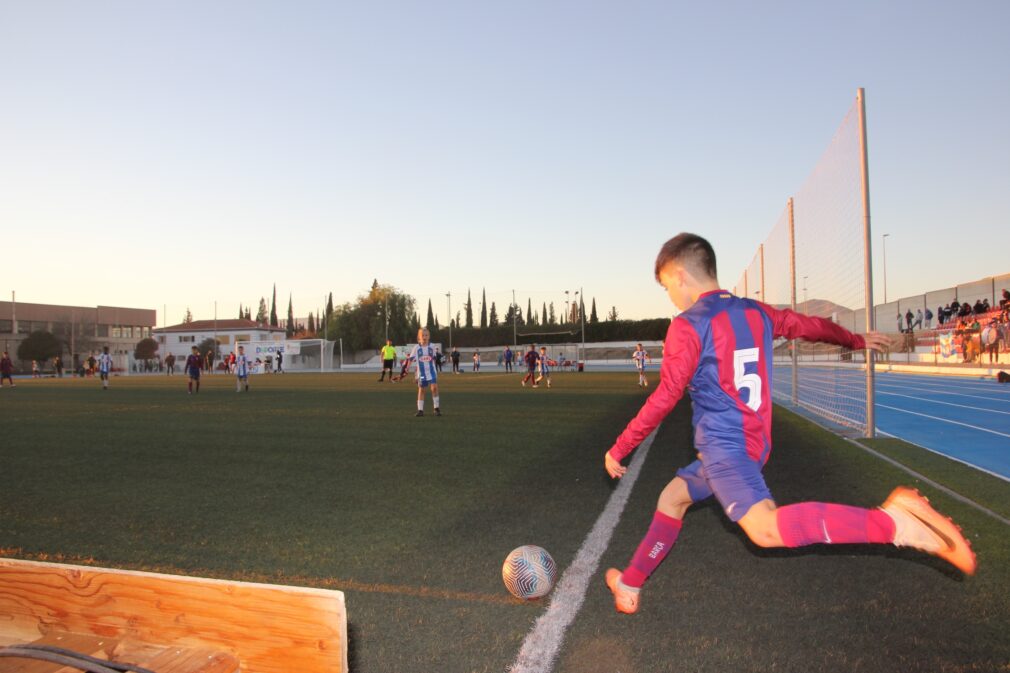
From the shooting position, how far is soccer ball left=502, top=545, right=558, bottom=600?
3.53 meters

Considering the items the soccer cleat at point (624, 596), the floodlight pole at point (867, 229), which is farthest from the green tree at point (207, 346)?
the soccer cleat at point (624, 596)

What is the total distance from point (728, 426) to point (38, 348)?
266 feet

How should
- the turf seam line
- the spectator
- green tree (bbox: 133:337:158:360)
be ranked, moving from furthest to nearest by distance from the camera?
green tree (bbox: 133:337:158:360)
the spectator
the turf seam line

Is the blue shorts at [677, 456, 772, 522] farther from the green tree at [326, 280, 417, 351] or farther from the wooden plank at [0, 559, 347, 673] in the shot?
the green tree at [326, 280, 417, 351]

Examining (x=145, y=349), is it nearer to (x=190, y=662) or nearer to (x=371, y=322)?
(x=371, y=322)

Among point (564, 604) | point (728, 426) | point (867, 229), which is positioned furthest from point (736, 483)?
point (867, 229)

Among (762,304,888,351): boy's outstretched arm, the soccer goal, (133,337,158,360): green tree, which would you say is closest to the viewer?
(762,304,888,351): boy's outstretched arm

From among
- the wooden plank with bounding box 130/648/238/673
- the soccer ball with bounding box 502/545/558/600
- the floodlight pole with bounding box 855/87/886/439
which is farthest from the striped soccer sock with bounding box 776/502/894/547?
the floodlight pole with bounding box 855/87/886/439

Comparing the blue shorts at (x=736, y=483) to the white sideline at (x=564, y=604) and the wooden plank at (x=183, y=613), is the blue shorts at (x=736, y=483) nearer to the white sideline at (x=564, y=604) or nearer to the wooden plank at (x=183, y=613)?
the white sideline at (x=564, y=604)

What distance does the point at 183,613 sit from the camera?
6.23ft

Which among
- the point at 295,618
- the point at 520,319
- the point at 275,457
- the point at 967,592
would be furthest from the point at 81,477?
the point at 520,319

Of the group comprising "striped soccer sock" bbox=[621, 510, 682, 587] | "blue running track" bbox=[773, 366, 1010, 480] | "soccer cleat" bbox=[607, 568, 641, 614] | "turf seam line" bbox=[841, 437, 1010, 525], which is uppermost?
"striped soccer sock" bbox=[621, 510, 682, 587]

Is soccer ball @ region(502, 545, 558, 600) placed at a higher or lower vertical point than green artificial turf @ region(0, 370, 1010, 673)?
higher

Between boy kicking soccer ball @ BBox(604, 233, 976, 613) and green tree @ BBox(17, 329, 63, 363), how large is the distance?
263 ft
